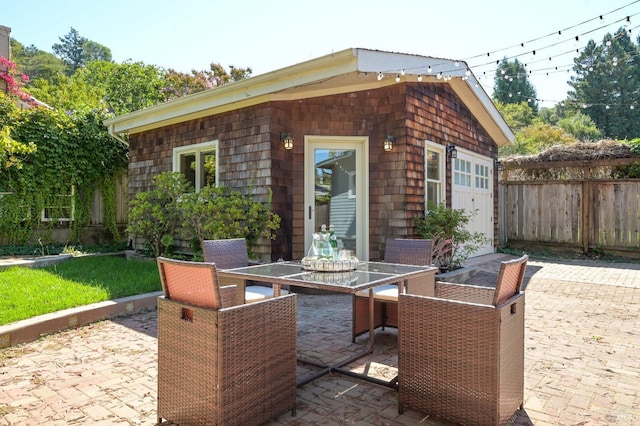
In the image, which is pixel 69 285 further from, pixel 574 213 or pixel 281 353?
pixel 574 213

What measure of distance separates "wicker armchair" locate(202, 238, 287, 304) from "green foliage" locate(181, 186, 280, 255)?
1810mm

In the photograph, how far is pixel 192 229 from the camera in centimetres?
624

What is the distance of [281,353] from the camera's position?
2227 mm

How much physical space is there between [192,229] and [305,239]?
65.9 inches

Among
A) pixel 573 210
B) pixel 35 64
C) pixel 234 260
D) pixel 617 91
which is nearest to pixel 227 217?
pixel 234 260

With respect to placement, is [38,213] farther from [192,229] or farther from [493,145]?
[493,145]

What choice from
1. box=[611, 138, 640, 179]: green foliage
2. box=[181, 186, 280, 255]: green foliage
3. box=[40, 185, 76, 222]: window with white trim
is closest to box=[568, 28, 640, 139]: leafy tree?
box=[611, 138, 640, 179]: green foliage

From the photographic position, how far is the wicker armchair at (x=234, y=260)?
10.9ft

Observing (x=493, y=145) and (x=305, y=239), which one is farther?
(x=493, y=145)

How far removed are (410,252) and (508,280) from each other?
1.71 m

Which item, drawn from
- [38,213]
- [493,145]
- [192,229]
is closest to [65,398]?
[192,229]

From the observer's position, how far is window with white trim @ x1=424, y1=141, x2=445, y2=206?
6.57 m

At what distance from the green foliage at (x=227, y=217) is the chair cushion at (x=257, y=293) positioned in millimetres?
2072

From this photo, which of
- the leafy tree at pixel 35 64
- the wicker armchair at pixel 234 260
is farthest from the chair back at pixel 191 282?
the leafy tree at pixel 35 64
